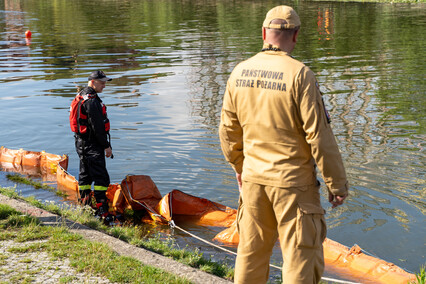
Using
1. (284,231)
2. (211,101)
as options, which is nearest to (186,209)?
(284,231)

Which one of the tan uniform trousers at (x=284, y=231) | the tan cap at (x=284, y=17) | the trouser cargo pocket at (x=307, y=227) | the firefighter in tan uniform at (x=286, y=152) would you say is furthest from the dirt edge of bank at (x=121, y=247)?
the tan cap at (x=284, y=17)

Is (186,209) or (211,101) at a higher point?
(211,101)

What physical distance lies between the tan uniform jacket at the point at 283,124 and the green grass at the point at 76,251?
1835mm

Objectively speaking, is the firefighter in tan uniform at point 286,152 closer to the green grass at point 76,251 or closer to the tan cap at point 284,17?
the tan cap at point 284,17

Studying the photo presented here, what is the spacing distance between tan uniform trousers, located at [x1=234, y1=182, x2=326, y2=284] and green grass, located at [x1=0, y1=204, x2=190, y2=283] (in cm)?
131

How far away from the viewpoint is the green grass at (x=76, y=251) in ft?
17.6

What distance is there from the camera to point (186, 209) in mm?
8898

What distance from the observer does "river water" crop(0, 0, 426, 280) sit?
9312 millimetres

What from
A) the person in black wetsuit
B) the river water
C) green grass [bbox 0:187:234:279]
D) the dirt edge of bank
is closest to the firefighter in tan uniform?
the dirt edge of bank

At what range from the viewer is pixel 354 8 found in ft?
163

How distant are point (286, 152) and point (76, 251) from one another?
295 centimetres

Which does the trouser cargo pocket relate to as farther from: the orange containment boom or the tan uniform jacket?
the orange containment boom

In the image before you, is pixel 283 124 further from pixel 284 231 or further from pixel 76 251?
pixel 76 251

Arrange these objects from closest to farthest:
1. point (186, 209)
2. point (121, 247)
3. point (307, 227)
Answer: point (307, 227) < point (121, 247) < point (186, 209)
